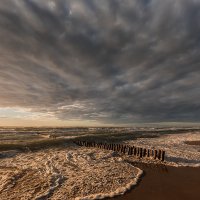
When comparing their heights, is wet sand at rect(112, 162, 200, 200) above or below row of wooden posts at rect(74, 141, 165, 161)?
below

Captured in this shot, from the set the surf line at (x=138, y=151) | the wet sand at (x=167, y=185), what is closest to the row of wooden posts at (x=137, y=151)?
the surf line at (x=138, y=151)

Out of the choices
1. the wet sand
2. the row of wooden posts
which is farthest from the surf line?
the wet sand

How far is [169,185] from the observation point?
12688mm

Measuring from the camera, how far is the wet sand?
1089 cm

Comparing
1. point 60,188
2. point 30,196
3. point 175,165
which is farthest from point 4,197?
point 175,165

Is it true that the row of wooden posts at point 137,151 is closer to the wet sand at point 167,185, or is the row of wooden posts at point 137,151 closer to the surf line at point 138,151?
the surf line at point 138,151

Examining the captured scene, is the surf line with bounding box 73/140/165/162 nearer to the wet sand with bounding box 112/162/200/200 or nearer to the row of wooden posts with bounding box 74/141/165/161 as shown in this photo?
the row of wooden posts with bounding box 74/141/165/161

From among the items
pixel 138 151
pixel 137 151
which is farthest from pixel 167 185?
A: pixel 137 151

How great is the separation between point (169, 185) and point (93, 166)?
7423 millimetres

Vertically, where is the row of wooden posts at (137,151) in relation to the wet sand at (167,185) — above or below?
above

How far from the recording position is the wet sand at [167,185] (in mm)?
10895

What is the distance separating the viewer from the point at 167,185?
12.7 m

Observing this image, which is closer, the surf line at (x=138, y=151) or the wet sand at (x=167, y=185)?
the wet sand at (x=167, y=185)

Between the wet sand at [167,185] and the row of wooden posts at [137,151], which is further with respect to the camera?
the row of wooden posts at [137,151]
